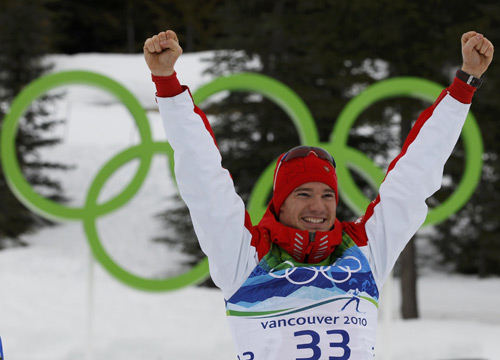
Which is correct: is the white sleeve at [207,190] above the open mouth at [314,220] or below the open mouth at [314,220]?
above

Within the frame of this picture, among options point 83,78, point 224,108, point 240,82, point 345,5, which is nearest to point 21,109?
point 83,78

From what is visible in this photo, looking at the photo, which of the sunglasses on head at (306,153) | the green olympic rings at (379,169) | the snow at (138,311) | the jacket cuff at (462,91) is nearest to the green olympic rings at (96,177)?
the snow at (138,311)

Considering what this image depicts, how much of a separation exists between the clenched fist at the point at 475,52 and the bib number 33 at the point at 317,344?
3.31 feet

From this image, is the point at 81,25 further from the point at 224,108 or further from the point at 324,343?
the point at 324,343

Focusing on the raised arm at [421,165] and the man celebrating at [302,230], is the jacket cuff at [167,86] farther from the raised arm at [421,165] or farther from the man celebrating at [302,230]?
the raised arm at [421,165]

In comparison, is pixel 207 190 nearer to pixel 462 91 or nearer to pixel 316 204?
pixel 316 204

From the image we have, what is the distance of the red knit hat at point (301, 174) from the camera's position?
2529 millimetres

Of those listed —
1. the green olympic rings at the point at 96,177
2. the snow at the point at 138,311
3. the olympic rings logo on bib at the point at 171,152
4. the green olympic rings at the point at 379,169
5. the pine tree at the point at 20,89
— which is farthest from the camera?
the pine tree at the point at 20,89

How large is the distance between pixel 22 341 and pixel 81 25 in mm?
24775

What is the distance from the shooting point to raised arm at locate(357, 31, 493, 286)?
2.50 meters

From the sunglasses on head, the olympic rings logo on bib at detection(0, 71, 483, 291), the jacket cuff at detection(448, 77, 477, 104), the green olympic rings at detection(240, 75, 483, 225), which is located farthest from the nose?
the green olympic rings at detection(240, 75, 483, 225)

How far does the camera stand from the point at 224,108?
14023mm

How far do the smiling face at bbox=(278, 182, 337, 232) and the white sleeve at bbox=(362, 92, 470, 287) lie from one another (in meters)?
0.18

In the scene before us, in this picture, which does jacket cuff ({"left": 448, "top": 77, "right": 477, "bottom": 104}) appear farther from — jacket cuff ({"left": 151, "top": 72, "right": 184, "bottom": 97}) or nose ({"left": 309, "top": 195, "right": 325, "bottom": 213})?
jacket cuff ({"left": 151, "top": 72, "right": 184, "bottom": 97})
